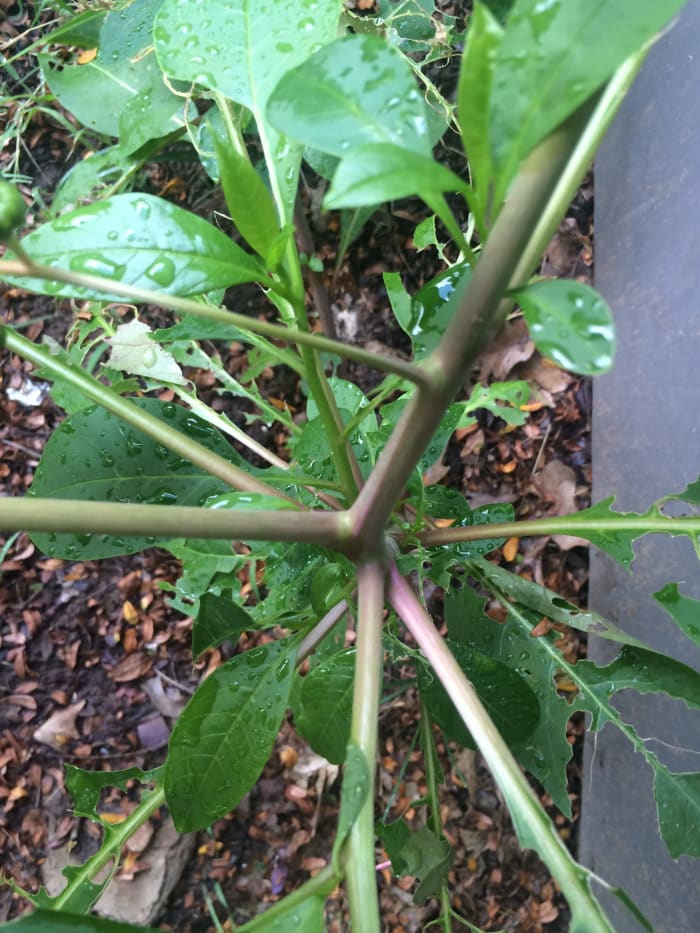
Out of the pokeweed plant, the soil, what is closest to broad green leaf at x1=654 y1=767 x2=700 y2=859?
the pokeweed plant

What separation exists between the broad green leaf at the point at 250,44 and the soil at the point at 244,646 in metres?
0.64

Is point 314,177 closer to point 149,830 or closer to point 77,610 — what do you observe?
point 77,610

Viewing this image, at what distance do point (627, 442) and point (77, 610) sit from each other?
94cm

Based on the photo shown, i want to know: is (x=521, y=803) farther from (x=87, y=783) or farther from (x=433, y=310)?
(x=87, y=783)

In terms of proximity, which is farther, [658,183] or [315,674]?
[658,183]

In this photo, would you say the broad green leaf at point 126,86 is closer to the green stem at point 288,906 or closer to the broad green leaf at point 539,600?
the broad green leaf at point 539,600

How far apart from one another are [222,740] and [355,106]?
517 mm

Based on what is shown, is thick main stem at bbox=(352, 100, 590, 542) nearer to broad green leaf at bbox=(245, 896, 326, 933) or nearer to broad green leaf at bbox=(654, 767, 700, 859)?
broad green leaf at bbox=(245, 896, 326, 933)

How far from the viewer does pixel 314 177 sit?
3.75 feet

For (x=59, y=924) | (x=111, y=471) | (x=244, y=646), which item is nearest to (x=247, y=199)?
(x=111, y=471)

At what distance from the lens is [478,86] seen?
0.30m

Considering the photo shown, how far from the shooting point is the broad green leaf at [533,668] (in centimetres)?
74

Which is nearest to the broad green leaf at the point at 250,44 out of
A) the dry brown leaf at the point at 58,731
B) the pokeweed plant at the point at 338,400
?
the pokeweed plant at the point at 338,400

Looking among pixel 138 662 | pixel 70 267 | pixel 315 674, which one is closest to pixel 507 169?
pixel 70 267
